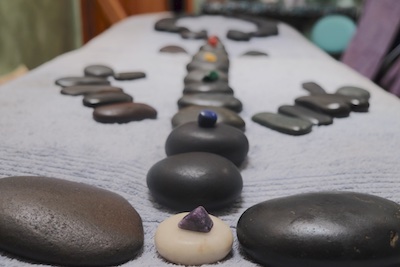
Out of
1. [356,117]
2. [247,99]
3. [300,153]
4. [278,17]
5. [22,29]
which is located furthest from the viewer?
[278,17]

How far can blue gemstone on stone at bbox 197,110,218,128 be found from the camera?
707mm

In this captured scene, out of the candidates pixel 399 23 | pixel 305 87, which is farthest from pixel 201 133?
pixel 399 23

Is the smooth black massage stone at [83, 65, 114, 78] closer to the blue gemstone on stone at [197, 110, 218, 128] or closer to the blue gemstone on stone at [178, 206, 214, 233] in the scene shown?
the blue gemstone on stone at [197, 110, 218, 128]

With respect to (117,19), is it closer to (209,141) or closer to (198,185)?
(209,141)

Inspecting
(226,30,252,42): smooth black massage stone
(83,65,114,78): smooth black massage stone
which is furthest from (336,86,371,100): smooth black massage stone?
(226,30,252,42): smooth black massage stone

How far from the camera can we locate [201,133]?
0.71 meters

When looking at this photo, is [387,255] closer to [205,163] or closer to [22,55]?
[205,163]

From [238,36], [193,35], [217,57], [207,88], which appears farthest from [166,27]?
[207,88]

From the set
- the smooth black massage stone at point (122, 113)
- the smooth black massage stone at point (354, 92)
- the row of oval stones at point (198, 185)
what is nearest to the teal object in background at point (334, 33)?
the smooth black massage stone at point (354, 92)

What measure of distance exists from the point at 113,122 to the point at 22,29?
1464 millimetres

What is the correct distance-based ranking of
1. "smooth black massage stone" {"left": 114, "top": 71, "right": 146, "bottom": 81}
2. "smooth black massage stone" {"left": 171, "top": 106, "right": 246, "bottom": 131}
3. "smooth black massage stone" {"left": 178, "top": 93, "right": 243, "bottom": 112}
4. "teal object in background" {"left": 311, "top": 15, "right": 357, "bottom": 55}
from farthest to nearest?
"teal object in background" {"left": 311, "top": 15, "right": 357, "bottom": 55} → "smooth black massage stone" {"left": 114, "top": 71, "right": 146, "bottom": 81} → "smooth black massage stone" {"left": 178, "top": 93, "right": 243, "bottom": 112} → "smooth black massage stone" {"left": 171, "top": 106, "right": 246, "bottom": 131}

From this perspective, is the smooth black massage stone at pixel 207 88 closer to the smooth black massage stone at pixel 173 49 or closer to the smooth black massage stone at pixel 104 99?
the smooth black massage stone at pixel 104 99

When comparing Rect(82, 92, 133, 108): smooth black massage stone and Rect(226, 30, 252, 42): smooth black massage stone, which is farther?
Rect(226, 30, 252, 42): smooth black massage stone

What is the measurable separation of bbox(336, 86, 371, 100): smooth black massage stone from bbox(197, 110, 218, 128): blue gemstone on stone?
1.59ft
